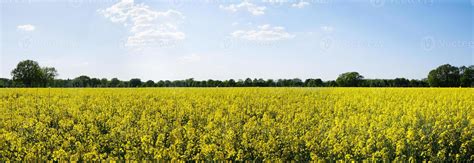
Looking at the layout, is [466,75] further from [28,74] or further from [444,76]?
[28,74]

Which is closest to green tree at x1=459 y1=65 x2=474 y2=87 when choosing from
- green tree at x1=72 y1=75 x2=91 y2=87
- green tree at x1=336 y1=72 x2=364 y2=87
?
green tree at x1=336 y1=72 x2=364 y2=87

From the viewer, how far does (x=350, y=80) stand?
58125 mm

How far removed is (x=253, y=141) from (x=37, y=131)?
17.4 feet

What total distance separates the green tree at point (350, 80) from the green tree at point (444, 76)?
43.3 ft

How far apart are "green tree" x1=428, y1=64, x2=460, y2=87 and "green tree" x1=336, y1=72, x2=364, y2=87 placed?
43.3 ft

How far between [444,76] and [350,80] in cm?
2301

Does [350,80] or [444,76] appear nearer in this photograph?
[350,80]

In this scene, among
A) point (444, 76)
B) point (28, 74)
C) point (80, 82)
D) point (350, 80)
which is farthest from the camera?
point (444, 76)

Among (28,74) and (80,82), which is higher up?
(28,74)

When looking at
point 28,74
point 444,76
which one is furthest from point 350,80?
point 28,74

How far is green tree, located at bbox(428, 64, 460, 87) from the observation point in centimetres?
6812

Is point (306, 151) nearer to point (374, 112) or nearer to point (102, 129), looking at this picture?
point (102, 129)

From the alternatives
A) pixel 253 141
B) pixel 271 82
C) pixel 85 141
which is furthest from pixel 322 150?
pixel 271 82

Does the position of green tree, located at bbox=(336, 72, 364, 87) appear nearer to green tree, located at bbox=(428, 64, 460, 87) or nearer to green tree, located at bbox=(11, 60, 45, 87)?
green tree, located at bbox=(428, 64, 460, 87)
